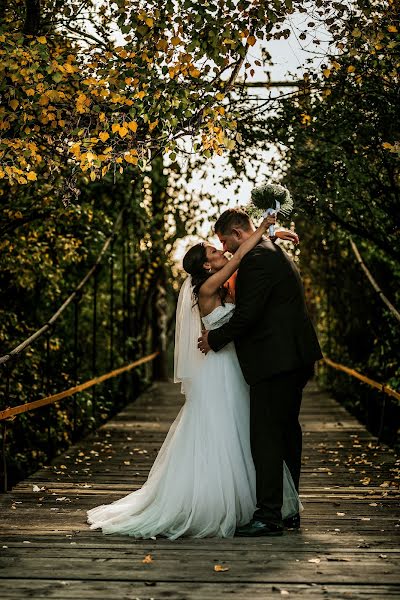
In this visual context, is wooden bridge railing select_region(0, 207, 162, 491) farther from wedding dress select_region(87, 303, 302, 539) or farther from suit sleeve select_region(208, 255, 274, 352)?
suit sleeve select_region(208, 255, 274, 352)

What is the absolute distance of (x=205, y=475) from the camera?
499 centimetres

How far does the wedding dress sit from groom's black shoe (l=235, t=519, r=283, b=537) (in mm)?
56

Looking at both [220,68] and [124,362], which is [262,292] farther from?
[124,362]

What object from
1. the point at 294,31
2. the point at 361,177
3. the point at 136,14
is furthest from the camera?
the point at 361,177

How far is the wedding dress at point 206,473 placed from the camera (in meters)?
4.93

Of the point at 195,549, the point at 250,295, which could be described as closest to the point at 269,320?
the point at 250,295

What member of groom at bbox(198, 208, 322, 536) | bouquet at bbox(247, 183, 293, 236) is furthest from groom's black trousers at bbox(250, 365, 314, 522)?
bouquet at bbox(247, 183, 293, 236)

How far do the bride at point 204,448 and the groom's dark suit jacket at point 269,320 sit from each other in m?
0.11

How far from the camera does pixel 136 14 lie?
571cm

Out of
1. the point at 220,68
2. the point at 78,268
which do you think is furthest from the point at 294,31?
the point at 78,268

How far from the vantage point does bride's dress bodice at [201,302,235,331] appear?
204 inches

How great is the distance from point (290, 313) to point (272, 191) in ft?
2.12

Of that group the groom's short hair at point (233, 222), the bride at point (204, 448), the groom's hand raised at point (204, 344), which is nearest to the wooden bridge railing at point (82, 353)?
the bride at point (204, 448)

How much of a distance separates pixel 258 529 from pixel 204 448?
1.58 ft
